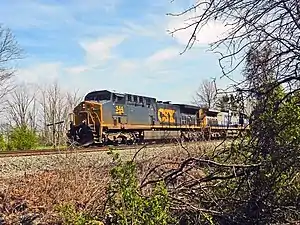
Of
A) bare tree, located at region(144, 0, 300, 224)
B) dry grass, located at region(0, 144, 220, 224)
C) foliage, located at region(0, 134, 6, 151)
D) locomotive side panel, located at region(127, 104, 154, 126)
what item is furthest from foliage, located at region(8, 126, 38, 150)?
bare tree, located at region(144, 0, 300, 224)

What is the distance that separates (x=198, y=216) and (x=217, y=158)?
1.07 meters

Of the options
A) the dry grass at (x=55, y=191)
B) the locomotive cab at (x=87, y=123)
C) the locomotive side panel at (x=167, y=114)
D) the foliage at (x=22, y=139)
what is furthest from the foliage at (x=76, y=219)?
the locomotive side panel at (x=167, y=114)

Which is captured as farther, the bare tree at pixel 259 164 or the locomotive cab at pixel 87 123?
the locomotive cab at pixel 87 123

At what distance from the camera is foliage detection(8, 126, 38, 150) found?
2702 cm

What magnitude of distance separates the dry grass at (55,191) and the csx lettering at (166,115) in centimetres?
2189

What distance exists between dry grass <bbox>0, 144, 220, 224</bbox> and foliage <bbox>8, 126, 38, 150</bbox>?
1733 centimetres

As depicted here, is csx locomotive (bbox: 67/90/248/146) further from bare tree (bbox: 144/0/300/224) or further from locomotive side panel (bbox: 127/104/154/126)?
bare tree (bbox: 144/0/300/224)

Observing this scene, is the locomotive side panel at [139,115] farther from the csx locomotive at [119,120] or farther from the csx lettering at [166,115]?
the csx lettering at [166,115]

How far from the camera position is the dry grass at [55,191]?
25.7 feet

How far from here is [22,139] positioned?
27031mm

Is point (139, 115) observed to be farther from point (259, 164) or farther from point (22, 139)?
point (259, 164)

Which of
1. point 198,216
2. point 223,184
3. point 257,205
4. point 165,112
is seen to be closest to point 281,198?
point 257,205

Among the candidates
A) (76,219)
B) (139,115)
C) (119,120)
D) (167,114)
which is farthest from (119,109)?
(76,219)

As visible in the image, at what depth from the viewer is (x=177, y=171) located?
6.49 m
